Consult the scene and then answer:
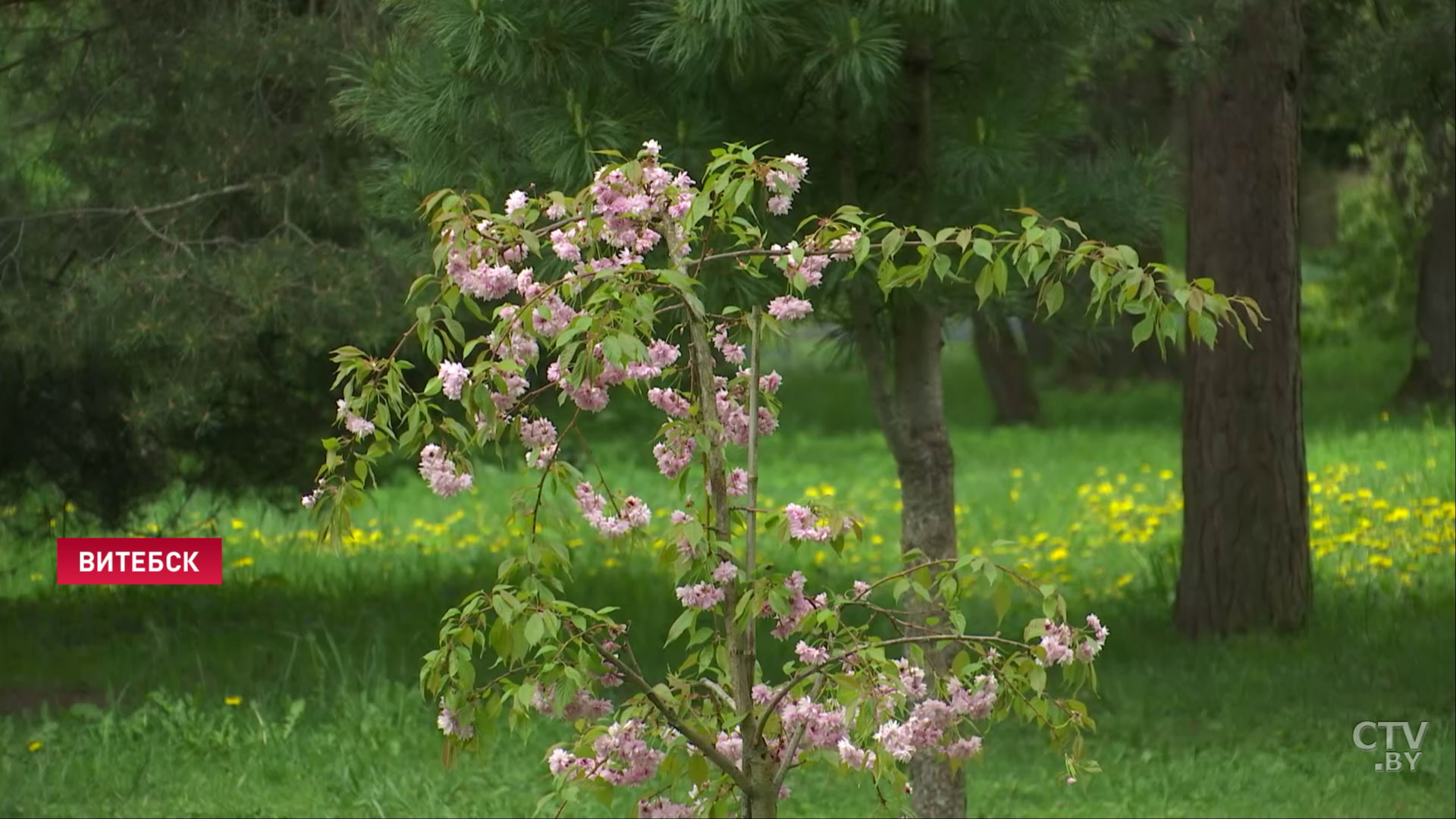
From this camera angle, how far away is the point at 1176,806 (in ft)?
20.7

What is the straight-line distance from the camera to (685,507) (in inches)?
128

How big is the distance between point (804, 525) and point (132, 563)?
21.7 ft

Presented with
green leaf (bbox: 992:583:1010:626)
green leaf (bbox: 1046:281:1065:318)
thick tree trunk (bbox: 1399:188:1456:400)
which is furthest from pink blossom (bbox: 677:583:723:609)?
thick tree trunk (bbox: 1399:188:1456:400)

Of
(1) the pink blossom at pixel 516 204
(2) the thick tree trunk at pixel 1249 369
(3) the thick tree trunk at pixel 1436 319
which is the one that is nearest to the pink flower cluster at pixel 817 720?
(1) the pink blossom at pixel 516 204

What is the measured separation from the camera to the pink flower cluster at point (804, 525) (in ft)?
10.7

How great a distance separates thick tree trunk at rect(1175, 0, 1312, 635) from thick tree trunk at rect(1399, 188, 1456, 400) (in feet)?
30.9

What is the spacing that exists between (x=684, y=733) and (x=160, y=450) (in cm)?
568

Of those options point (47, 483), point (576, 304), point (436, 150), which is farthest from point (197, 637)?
point (576, 304)

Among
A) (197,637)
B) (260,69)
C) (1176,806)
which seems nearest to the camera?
(1176,806)

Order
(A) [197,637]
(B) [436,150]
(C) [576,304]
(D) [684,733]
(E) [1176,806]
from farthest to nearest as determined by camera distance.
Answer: (A) [197,637], (E) [1176,806], (B) [436,150], (C) [576,304], (D) [684,733]

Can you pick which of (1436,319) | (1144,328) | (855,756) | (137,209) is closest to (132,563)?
(137,209)

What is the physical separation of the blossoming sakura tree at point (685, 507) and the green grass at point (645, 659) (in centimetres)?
22

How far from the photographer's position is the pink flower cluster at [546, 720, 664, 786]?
3.20 metres

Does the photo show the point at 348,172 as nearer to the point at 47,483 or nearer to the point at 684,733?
the point at 47,483
